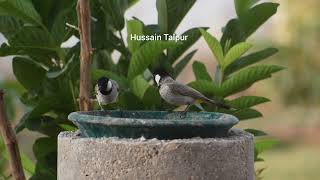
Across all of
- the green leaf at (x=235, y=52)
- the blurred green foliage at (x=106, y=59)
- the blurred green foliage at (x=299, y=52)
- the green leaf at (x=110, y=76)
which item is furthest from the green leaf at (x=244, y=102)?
the blurred green foliage at (x=299, y=52)

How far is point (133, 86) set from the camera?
9.00 ft

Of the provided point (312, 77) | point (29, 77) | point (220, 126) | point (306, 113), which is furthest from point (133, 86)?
point (306, 113)

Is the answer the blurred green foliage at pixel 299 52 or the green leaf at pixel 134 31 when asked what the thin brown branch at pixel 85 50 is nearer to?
the green leaf at pixel 134 31

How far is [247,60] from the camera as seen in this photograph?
2.98m

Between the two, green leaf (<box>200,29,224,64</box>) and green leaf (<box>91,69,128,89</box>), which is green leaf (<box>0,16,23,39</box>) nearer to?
green leaf (<box>91,69,128,89</box>)

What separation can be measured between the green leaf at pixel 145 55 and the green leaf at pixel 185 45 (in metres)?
0.20

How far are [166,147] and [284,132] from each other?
1879cm

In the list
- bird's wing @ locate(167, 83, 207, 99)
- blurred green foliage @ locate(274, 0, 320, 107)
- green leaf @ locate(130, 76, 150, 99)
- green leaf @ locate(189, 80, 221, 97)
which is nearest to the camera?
bird's wing @ locate(167, 83, 207, 99)

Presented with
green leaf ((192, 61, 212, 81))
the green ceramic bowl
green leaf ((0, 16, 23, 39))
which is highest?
green leaf ((0, 16, 23, 39))

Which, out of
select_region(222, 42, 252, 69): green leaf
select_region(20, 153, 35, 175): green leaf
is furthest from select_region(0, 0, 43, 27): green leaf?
select_region(222, 42, 252, 69): green leaf

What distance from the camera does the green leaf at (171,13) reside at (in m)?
2.94

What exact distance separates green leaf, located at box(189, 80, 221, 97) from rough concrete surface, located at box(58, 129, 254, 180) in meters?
0.70

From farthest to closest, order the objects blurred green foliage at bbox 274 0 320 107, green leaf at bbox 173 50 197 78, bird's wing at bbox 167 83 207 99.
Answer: blurred green foliage at bbox 274 0 320 107 < green leaf at bbox 173 50 197 78 < bird's wing at bbox 167 83 207 99

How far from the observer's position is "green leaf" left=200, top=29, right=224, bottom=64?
8.90 feet
